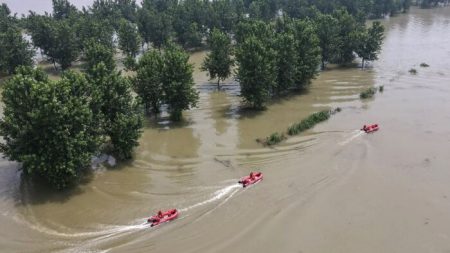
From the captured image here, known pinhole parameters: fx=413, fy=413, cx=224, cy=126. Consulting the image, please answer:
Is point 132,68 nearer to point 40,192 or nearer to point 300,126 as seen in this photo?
point 300,126

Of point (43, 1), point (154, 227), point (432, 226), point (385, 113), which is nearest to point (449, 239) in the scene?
point (432, 226)

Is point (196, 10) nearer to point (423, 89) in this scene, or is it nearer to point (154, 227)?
point (423, 89)

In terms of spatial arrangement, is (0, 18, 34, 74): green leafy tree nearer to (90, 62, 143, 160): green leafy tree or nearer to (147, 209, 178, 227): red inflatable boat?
(90, 62, 143, 160): green leafy tree

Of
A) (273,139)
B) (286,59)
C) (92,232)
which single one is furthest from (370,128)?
(92,232)

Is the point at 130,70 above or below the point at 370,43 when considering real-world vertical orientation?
below

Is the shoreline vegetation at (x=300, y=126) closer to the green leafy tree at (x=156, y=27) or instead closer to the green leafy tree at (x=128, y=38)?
the green leafy tree at (x=128, y=38)

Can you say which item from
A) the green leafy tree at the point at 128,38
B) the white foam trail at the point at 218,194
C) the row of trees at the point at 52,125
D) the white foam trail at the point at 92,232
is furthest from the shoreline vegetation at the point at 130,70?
the white foam trail at the point at 218,194
